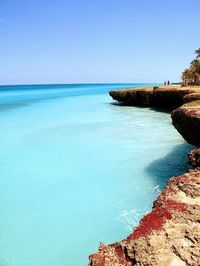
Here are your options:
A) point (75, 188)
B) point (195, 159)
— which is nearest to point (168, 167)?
point (195, 159)

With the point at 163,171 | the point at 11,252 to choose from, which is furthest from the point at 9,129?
the point at 11,252

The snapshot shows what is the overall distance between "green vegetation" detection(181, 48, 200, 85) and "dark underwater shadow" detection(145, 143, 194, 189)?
4710cm

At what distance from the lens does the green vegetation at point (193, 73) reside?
60.7 m

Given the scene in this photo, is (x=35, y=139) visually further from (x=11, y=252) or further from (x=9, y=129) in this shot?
(x=11, y=252)

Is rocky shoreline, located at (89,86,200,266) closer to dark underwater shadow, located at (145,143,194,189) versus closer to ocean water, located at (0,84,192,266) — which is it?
ocean water, located at (0,84,192,266)

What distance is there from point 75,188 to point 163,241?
7853 millimetres

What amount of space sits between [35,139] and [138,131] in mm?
8371

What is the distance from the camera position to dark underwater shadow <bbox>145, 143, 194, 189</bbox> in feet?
42.9

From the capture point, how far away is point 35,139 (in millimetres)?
23312

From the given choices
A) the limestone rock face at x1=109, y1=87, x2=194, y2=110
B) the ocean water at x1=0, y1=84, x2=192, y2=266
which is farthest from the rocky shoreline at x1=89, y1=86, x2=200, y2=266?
the limestone rock face at x1=109, y1=87, x2=194, y2=110

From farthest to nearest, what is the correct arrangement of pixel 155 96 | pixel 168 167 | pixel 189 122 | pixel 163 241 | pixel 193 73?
pixel 193 73 → pixel 155 96 → pixel 168 167 → pixel 189 122 → pixel 163 241

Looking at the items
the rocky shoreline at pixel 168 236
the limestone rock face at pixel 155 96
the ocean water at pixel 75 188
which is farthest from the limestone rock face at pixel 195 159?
the limestone rock face at pixel 155 96

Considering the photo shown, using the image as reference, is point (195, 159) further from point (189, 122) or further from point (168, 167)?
point (168, 167)

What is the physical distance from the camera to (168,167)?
1423 cm
